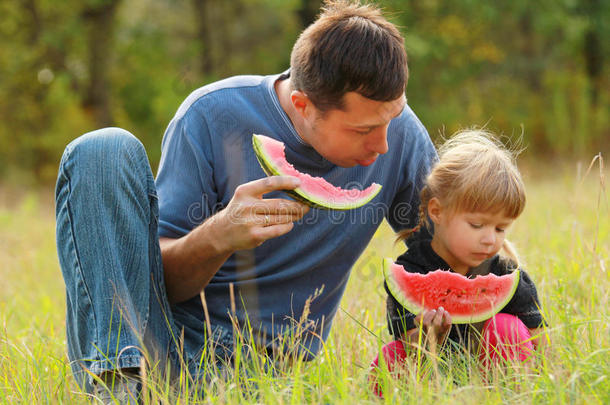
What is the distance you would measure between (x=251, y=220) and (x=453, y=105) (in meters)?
18.7

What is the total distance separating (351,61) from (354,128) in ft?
0.89

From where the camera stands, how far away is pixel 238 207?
234 cm

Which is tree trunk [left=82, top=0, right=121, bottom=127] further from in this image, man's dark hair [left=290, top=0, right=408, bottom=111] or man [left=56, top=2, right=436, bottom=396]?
man's dark hair [left=290, top=0, right=408, bottom=111]

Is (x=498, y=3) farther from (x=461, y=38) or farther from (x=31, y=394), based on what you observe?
(x=31, y=394)

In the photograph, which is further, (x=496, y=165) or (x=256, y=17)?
(x=256, y=17)

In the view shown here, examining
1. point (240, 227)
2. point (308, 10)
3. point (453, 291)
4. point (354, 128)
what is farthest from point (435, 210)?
point (308, 10)

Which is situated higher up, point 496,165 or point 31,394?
point 496,165

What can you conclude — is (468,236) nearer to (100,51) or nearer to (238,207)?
(238,207)

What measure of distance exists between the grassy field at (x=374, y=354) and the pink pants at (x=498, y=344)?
6 cm

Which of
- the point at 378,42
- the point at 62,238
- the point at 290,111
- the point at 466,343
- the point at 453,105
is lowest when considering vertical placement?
the point at 453,105

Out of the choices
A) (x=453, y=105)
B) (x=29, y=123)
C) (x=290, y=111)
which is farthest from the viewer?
(x=453, y=105)

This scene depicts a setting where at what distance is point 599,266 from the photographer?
323 centimetres

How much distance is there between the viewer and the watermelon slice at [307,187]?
2463mm

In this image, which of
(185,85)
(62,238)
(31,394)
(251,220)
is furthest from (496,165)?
(185,85)
